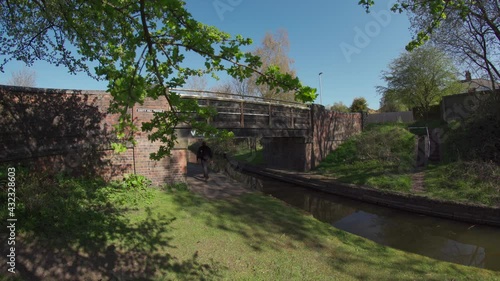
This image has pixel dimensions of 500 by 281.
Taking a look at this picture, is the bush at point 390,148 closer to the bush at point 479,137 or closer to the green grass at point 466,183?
the bush at point 479,137

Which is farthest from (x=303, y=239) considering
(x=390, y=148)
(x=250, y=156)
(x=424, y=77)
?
(x=424, y=77)

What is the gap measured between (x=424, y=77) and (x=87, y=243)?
3418cm

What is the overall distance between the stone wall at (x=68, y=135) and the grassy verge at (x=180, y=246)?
70 centimetres

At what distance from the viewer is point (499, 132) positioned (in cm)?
1497

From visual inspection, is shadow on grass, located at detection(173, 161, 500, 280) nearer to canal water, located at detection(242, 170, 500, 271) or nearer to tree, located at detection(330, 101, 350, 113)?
canal water, located at detection(242, 170, 500, 271)

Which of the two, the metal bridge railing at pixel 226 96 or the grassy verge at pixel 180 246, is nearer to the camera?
the grassy verge at pixel 180 246

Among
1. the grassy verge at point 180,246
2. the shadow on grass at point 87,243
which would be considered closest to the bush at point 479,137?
the grassy verge at point 180,246

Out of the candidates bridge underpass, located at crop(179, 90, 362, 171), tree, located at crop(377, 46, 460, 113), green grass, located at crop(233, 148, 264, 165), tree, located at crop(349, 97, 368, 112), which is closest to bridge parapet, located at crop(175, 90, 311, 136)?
bridge underpass, located at crop(179, 90, 362, 171)

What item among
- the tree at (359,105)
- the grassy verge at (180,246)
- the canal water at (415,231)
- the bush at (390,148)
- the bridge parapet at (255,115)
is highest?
the tree at (359,105)

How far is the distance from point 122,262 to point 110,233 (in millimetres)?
994

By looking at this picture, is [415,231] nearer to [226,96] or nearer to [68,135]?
[226,96]

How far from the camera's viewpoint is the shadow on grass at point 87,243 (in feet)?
15.6

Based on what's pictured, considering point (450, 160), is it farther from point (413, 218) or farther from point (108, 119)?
point (108, 119)

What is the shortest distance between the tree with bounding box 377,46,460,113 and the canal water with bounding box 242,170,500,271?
2198 cm
